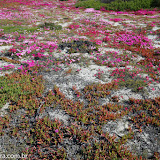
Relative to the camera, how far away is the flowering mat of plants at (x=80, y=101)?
488 centimetres

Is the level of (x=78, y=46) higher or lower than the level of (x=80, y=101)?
higher

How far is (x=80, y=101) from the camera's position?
23.1 ft

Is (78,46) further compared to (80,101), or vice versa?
(78,46)

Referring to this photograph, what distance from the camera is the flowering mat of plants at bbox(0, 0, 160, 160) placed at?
4879 mm

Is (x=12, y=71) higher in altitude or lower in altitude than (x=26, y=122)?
higher

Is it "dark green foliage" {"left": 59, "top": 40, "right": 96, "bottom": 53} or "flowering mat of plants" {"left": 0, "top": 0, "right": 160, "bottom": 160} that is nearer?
"flowering mat of plants" {"left": 0, "top": 0, "right": 160, "bottom": 160}

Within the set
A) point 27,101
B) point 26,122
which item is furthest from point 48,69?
point 26,122

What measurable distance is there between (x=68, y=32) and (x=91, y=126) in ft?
48.3

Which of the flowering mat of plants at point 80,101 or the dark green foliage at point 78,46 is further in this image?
the dark green foliage at point 78,46

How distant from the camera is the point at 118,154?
179 inches

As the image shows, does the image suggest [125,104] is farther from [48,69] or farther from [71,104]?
[48,69]

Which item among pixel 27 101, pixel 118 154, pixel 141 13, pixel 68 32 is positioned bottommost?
pixel 118 154

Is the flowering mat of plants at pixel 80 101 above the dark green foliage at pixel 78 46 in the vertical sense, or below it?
below

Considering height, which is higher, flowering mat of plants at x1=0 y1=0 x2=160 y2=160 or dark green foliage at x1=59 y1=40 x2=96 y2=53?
dark green foliage at x1=59 y1=40 x2=96 y2=53
